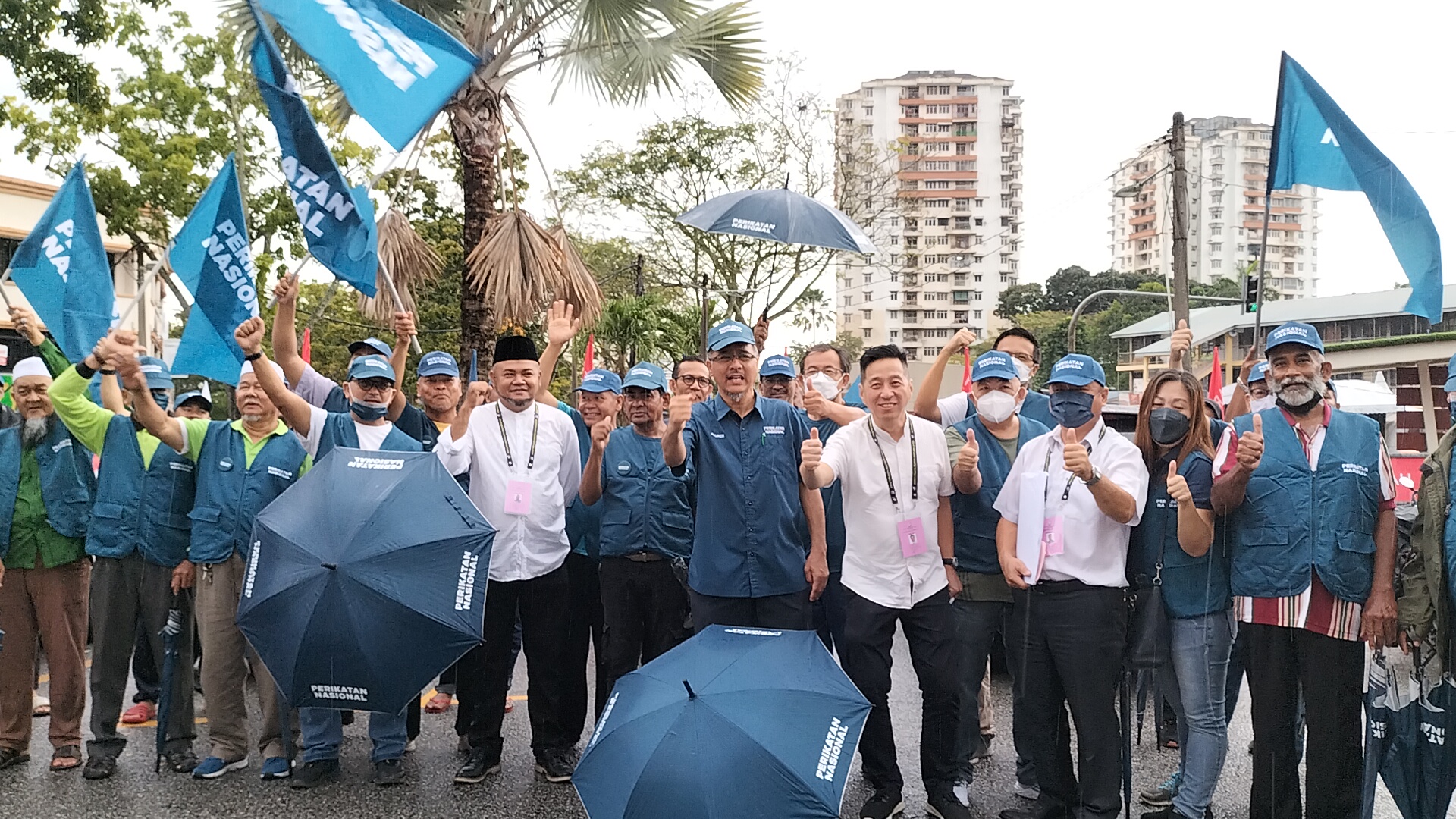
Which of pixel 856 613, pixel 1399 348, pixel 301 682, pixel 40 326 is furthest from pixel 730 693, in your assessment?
pixel 1399 348

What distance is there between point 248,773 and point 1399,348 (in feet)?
182

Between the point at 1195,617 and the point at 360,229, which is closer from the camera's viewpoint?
the point at 1195,617

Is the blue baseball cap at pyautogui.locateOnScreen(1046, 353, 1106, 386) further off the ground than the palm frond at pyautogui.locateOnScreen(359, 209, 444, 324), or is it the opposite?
the palm frond at pyautogui.locateOnScreen(359, 209, 444, 324)

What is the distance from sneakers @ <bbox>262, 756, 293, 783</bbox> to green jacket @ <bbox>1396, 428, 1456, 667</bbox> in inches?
190

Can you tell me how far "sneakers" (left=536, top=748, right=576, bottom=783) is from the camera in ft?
18.2

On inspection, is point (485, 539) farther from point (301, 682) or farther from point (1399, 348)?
point (1399, 348)

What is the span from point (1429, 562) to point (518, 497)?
3743 mm

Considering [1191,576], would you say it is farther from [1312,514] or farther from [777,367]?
[777,367]

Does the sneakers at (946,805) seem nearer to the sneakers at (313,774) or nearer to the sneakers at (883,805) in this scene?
the sneakers at (883,805)

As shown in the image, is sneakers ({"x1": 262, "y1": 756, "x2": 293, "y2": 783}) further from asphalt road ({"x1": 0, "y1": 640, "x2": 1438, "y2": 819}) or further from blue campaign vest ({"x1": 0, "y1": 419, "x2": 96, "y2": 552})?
blue campaign vest ({"x1": 0, "y1": 419, "x2": 96, "y2": 552})

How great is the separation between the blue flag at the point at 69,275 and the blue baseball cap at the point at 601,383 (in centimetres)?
230

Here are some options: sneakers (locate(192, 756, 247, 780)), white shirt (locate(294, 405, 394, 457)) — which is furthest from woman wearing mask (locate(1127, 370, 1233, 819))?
sneakers (locate(192, 756, 247, 780))

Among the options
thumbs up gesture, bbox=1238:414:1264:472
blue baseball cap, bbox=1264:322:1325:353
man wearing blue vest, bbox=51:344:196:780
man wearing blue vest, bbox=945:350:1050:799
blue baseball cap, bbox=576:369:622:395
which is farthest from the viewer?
blue baseball cap, bbox=576:369:622:395

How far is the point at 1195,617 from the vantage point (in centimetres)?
471
